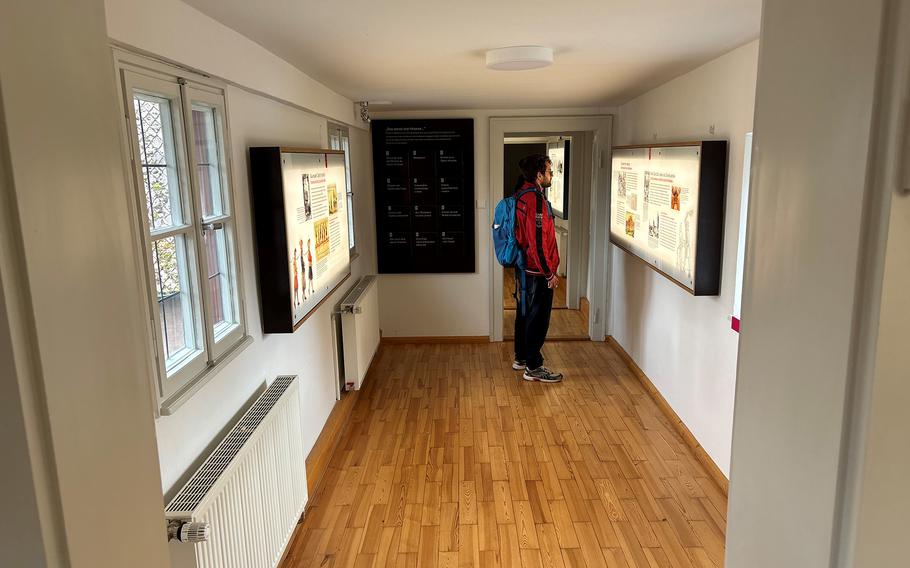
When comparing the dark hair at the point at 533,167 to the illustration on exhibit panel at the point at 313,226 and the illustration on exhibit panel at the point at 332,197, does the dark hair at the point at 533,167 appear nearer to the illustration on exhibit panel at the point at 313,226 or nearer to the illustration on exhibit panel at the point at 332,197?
the illustration on exhibit panel at the point at 313,226

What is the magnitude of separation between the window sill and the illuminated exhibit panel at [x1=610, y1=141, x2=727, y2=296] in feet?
7.74

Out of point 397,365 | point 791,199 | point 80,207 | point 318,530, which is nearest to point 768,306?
point 791,199

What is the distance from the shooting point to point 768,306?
575 mm

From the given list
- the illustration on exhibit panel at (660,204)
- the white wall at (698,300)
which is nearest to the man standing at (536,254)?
the illustration on exhibit panel at (660,204)

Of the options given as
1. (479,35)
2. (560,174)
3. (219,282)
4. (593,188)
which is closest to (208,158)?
(219,282)

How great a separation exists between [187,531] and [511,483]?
6.73 feet

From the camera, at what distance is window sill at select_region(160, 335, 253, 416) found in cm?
178

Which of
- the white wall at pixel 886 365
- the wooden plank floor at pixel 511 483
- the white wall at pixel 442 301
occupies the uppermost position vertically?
the white wall at pixel 886 365

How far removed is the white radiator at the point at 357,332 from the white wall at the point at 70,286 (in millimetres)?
3851

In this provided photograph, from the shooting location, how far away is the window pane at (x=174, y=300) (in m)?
1.94

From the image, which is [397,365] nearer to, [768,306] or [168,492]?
[168,492]

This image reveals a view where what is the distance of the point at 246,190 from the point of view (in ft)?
8.54

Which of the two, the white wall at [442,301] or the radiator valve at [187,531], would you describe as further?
the white wall at [442,301]

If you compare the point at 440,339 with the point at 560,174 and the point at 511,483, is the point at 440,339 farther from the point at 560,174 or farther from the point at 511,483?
the point at 560,174
